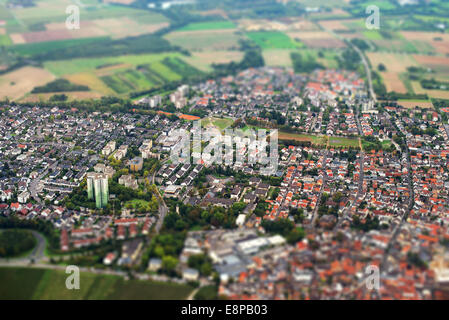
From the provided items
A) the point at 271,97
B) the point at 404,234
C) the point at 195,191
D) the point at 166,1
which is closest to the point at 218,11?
the point at 166,1

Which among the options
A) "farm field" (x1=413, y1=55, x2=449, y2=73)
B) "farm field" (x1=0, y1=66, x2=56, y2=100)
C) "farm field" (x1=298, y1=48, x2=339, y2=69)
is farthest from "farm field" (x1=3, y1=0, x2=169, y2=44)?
"farm field" (x1=413, y1=55, x2=449, y2=73)

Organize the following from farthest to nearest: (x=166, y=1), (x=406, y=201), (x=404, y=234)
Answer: (x=166, y=1) → (x=406, y=201) → (x=404, y=234)

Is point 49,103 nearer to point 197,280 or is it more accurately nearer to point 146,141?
point 146,141

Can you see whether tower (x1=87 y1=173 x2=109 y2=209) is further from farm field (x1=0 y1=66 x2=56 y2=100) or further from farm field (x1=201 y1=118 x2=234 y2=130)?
farm field (x1=0 y1=66 x2=56 y2=100)

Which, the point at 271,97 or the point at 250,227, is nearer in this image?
the point at 250,227
